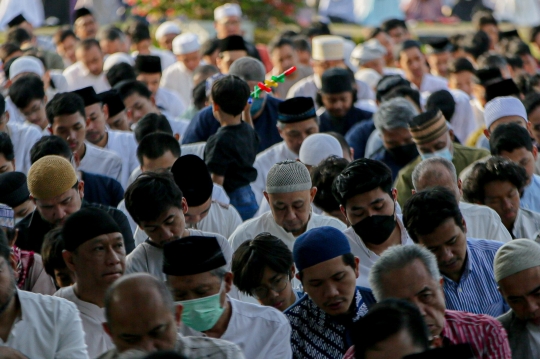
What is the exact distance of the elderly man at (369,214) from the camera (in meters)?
5.52

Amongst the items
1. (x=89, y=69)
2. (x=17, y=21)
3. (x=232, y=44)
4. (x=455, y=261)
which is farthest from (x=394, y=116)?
(x=17, y=21)

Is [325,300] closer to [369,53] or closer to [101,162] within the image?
[101,162]

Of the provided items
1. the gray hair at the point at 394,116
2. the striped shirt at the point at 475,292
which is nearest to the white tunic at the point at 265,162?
the gray hair at the point at 394,116

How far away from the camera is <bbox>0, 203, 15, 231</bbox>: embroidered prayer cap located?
219 inches

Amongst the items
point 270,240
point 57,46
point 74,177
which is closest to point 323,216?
point 270,240

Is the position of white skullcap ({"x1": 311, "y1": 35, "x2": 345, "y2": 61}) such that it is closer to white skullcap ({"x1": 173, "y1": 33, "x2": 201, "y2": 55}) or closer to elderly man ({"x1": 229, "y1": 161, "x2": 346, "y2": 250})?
white skullcap ({"x1": 173, "y1": 33, "x2": 201, "y2": 55})

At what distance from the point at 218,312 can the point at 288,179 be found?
57.5 inches

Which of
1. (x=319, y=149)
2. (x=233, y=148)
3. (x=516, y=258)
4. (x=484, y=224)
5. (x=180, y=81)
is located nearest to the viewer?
(x=516, y=258)

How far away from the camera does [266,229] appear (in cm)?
596

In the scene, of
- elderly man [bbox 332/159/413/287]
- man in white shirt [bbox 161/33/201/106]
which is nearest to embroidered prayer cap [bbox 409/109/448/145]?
elderly man [bbox 332/159/413/287]

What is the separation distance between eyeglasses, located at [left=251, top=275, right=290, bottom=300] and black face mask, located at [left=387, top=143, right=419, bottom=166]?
8.74ft

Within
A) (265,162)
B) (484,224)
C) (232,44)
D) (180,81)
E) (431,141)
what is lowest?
(180,81)

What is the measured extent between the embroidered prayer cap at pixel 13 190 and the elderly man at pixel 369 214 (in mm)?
1811

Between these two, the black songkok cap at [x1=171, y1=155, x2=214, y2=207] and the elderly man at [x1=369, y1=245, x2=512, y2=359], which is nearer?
the elderly man at [x1=369, y1=245, x2=512, y2=359]
